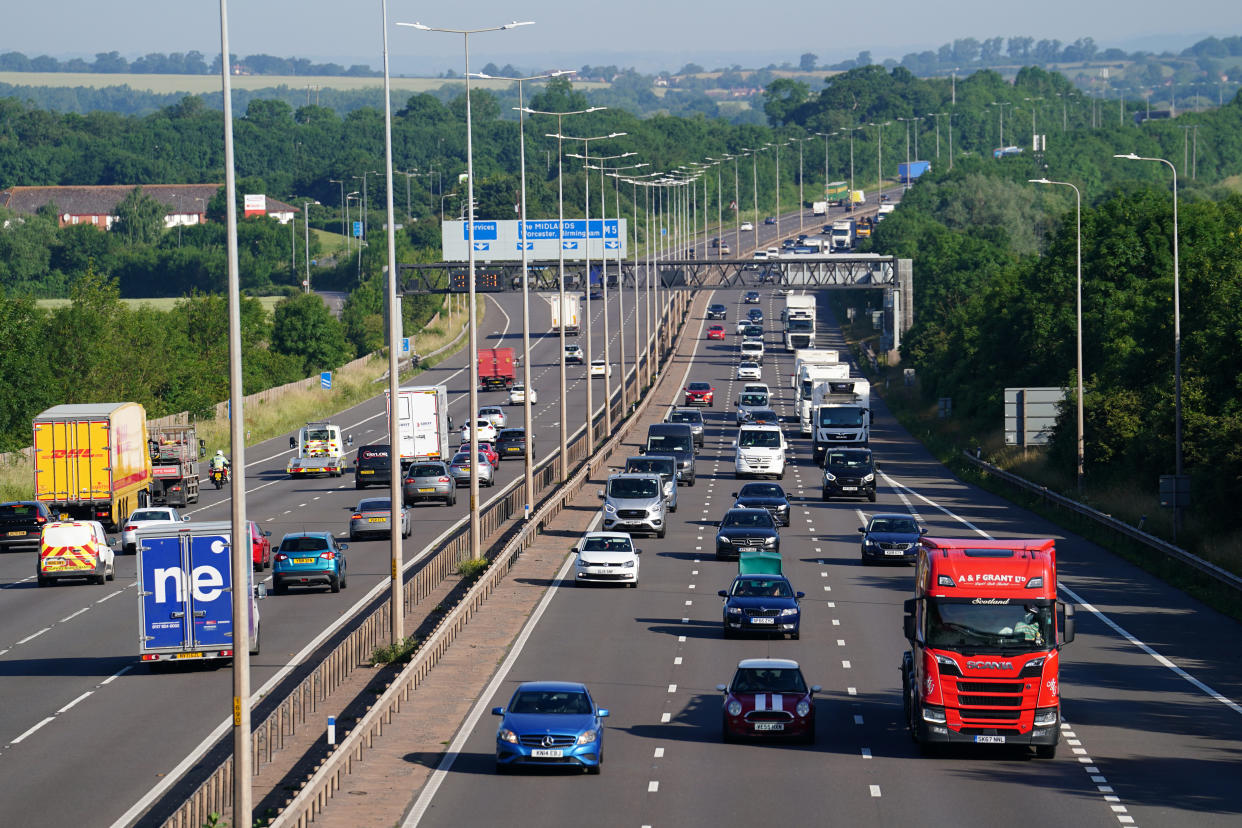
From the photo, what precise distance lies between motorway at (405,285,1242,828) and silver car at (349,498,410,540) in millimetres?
9176

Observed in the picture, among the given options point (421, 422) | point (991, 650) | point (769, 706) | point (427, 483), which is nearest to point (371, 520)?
point (427, 483)

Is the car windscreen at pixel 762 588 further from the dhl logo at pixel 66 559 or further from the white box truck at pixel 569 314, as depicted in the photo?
the white box truck at pixel 569 314

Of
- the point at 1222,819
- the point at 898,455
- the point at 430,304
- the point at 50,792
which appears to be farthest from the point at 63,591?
Result: the point at 430,304

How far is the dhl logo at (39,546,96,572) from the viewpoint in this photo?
47.7 m

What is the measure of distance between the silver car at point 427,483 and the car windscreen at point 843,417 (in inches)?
758

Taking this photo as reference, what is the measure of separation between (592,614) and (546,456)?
42.9 metres

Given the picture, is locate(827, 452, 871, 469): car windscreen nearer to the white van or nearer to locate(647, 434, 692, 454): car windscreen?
the white van

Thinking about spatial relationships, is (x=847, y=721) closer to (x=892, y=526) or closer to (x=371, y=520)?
(x=892, y=526)

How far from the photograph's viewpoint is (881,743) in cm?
2825

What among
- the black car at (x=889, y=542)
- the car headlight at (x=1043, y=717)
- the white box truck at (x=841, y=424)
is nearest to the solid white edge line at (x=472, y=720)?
the car headlight at (x=1043, y=717)

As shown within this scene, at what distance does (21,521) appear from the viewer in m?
58.1

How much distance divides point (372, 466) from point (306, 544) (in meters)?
28.4

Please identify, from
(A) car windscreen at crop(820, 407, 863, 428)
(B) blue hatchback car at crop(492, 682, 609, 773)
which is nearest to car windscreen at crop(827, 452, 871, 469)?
(A) car windscreen at crop(820, 407, 863, 428)

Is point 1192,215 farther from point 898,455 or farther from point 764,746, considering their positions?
point 764,746
